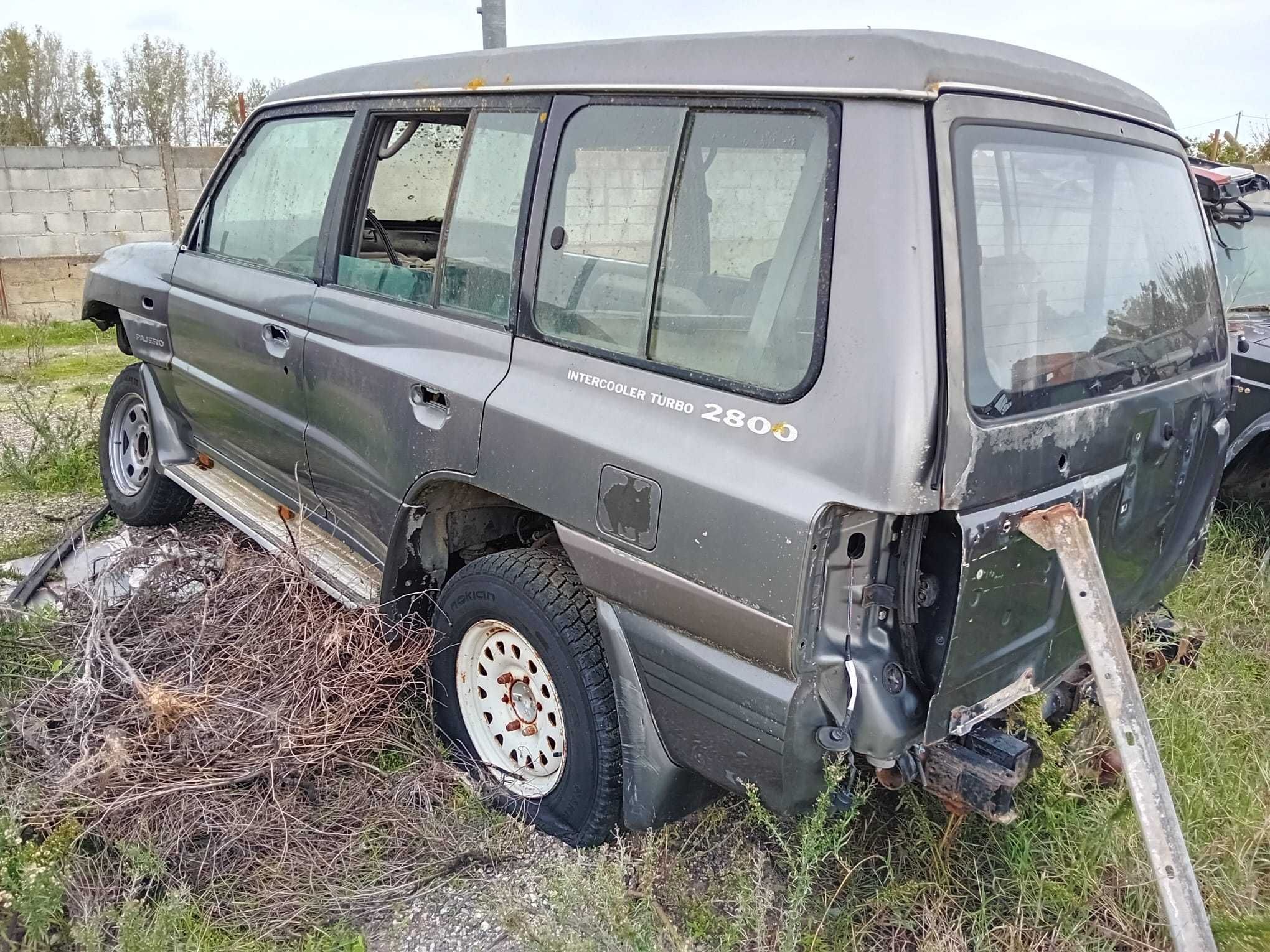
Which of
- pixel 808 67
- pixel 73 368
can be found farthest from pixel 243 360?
pixel 73 368

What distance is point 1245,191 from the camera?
4.76 m

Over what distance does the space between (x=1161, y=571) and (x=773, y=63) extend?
1745 mm

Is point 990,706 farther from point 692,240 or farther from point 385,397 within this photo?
point 385,397

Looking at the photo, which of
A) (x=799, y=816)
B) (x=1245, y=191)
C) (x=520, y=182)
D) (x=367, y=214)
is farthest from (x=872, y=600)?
(x=1245, y=191)

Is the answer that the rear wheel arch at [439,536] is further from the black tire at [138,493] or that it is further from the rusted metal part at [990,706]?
the black tire at [138,493]

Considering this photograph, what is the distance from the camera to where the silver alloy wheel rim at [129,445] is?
4734mm

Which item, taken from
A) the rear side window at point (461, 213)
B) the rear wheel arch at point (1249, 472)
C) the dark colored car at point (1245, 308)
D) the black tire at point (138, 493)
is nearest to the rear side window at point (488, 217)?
the rear side window at point (461, 213)

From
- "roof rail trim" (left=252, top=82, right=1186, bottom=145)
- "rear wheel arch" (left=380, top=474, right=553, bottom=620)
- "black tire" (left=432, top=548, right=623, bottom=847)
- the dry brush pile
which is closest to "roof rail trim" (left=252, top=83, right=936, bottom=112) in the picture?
"roof rail trim" (left=252, top=82, right=1186, bottom=145)

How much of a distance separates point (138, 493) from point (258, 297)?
1.69m

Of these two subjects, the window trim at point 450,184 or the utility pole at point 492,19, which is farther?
the utility pole at point 492,19

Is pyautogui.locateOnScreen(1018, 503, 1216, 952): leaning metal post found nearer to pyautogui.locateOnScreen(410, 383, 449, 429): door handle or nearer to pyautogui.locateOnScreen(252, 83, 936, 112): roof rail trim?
pyautogui.locateOnScreen(252, 83, 936, 112): roof rail trim

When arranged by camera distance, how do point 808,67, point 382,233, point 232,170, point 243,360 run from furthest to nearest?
point 232,170
point 382,233
point 243,360
point 808,67

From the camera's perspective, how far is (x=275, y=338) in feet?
11.3

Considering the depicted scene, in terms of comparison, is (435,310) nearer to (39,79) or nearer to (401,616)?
(401,616)
